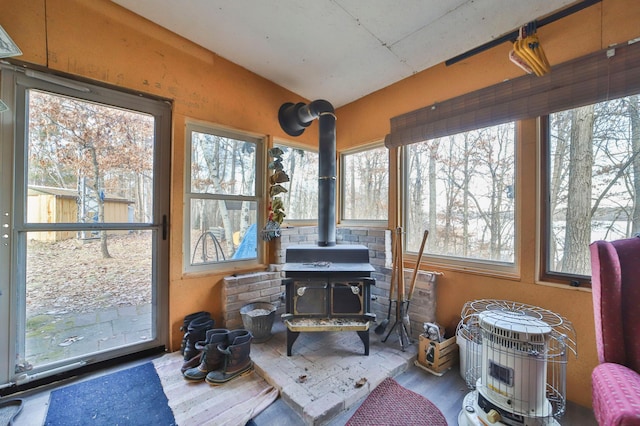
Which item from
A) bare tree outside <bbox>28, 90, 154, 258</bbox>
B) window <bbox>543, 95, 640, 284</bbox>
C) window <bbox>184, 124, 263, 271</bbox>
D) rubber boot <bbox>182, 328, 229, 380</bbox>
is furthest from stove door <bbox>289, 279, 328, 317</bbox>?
window <bbox>543, 95, 640, 284</bbox>

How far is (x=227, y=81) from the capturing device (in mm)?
2438

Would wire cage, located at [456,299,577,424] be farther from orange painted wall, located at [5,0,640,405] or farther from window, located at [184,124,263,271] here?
window, located at [184,124,263,271]

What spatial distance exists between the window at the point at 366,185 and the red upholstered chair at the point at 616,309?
1.69 m

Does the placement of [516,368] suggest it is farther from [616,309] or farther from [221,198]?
[221,198]

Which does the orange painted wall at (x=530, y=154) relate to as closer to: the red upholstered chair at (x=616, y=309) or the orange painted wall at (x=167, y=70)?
the red upholstered chair at (x=616, y=309)

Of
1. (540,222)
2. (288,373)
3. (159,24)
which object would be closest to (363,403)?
(288,373)

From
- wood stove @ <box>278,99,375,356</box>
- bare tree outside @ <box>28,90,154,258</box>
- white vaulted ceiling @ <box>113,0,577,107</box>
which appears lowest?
wood stove @ <box>278,99,375,356</box>

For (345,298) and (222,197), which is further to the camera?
(222,197)

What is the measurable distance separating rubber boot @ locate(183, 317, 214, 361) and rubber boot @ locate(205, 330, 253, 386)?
269 mm

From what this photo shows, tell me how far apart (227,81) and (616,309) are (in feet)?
10.3

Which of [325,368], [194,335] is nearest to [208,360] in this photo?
[194,335]

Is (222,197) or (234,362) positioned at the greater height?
(222,197)

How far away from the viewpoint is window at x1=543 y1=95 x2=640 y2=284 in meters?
1.51

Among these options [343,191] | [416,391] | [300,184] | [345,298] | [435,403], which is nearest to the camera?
[435,403]
